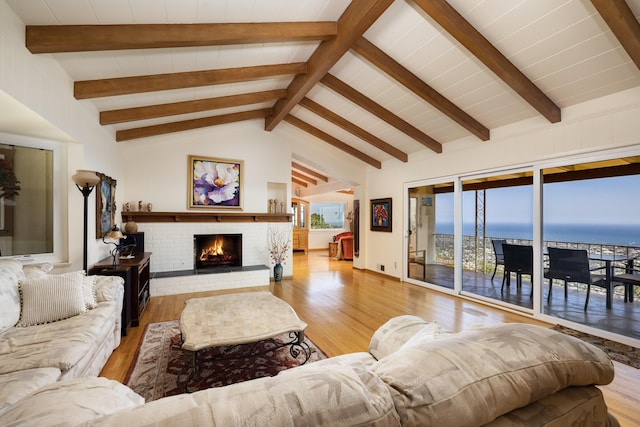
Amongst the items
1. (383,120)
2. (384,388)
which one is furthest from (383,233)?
(384,388)

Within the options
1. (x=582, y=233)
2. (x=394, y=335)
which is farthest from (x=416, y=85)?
(x=394, y=335)

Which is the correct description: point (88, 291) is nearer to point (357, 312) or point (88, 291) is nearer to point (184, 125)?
point (357, 312)

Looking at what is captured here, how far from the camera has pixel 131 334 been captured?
3084mm

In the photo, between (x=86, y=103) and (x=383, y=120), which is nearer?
(x=86, y=103)

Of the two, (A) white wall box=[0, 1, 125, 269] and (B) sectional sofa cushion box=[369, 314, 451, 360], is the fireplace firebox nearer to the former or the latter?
(A) white wall box=[0, 1, 125, 269]

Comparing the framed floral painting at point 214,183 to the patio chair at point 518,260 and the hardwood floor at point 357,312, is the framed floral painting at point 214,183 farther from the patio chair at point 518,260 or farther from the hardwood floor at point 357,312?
the patio chair at point 518,260

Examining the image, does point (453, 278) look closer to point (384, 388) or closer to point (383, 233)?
point (383, 233)

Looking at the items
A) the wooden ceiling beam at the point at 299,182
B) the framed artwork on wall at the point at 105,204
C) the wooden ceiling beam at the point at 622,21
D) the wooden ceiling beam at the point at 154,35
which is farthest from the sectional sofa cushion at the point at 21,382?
the wooden ceiling beam at the point at 299,182

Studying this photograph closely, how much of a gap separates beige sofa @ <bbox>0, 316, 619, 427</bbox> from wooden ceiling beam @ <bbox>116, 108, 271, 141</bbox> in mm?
4640

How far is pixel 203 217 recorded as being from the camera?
5.32 m

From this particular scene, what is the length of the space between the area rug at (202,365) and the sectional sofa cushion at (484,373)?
191 cm

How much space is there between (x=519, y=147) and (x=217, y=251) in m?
5.32

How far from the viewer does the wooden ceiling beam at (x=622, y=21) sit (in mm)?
2072

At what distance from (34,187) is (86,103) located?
1.06 metres
